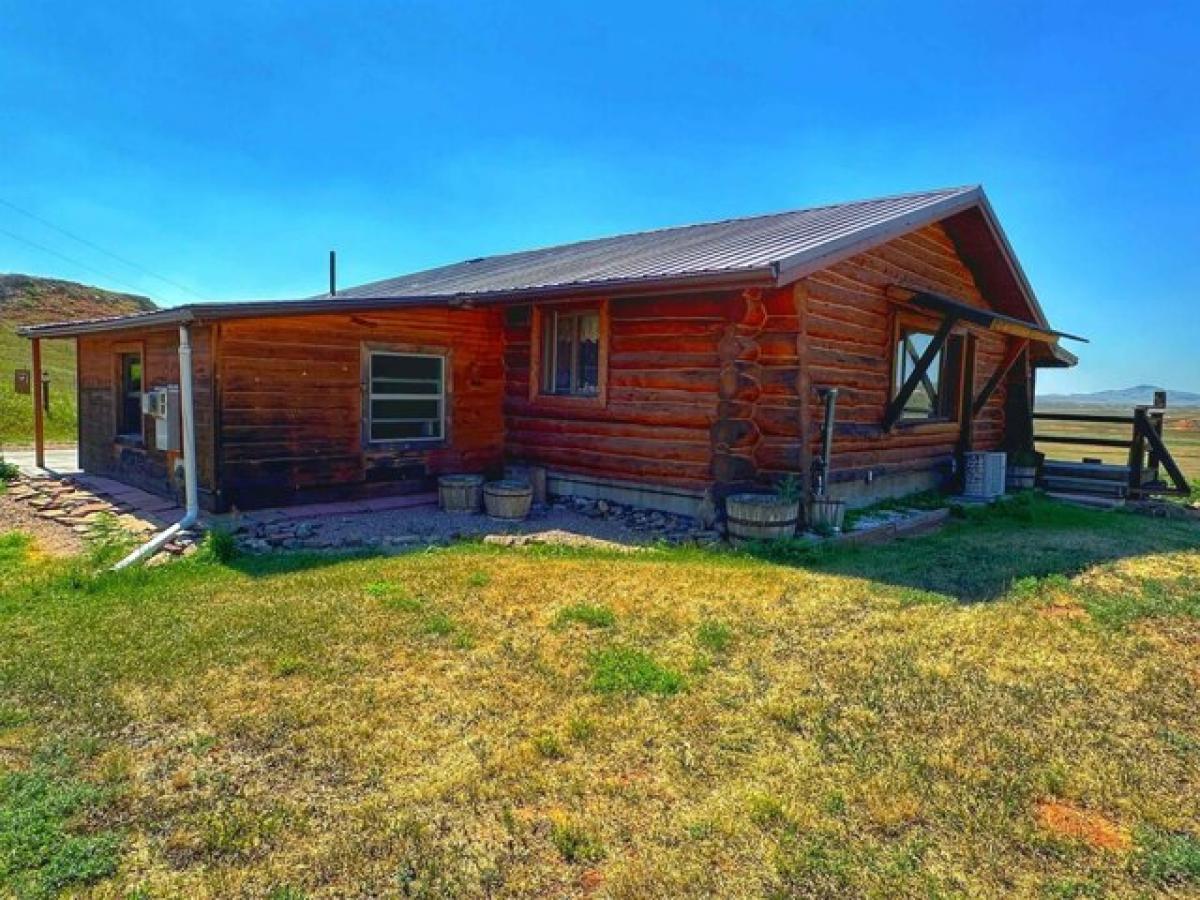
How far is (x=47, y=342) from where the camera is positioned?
110 feet

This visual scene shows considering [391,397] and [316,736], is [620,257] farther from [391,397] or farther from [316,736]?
[316,736]

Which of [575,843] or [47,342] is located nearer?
[575,843]

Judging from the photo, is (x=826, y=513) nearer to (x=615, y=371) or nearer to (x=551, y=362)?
(x=615, y=371)

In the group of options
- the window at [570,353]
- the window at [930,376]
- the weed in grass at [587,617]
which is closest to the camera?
the weed in grass at [587,617]

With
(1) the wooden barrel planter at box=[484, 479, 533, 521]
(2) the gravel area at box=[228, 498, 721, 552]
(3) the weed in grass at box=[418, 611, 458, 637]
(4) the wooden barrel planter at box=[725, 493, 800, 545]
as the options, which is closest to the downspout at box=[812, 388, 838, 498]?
(4) the wooden barrel planter at box=[725, 493, 800, 545]

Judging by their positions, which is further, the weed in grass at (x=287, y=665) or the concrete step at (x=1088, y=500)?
the concrete step at (x=1088, y=500)

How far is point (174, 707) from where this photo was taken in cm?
363

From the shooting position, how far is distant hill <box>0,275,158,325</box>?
44.7 m

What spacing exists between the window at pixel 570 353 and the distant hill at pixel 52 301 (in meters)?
45.4

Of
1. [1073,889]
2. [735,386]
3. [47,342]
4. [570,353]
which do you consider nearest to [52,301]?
[47,342]

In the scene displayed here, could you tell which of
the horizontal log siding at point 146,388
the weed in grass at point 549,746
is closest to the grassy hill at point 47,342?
the horizontal log siding at point 146,388

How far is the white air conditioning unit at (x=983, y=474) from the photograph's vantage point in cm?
1138

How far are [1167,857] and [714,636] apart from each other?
251 centimetres

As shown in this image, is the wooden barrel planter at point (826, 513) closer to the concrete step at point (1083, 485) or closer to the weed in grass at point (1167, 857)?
the weed in grass at point (1167, 857)
